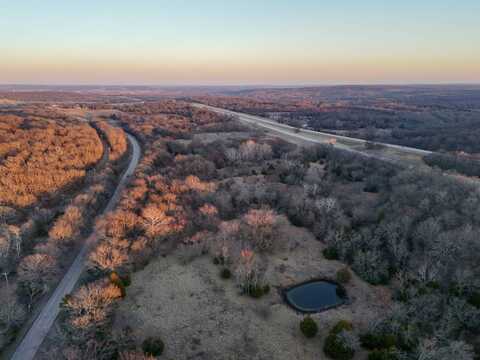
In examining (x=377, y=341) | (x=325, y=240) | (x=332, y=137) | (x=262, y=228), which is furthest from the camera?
(x=332, y=137)

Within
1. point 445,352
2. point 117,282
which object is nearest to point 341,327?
point 445,352

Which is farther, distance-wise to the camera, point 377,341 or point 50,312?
point 50,312

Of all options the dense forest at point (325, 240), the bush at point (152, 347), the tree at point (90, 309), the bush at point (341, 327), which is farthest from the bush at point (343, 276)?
the tree at point (90, 309)

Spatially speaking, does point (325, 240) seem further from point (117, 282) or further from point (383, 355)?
point (117, 282)

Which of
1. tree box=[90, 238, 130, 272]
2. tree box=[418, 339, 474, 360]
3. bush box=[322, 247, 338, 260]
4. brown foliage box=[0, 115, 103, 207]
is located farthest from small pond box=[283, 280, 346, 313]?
brown foliage box=[0, 115, 103, 207]

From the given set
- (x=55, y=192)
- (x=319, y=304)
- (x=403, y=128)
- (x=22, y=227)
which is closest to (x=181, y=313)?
(x=319, y=304)
